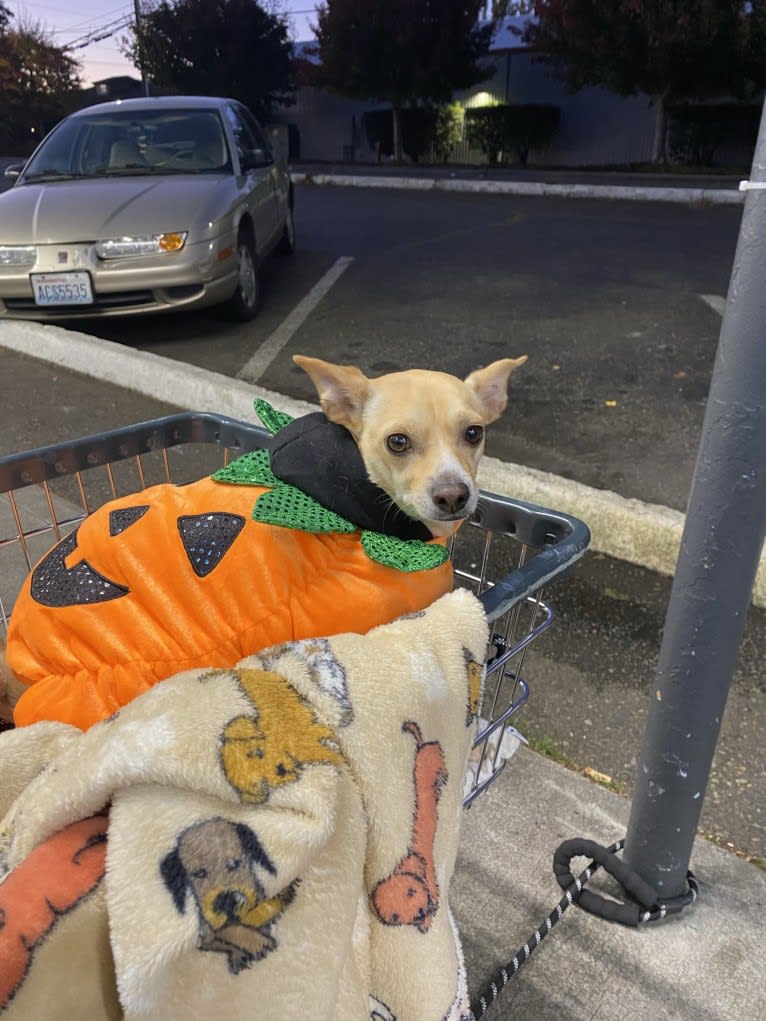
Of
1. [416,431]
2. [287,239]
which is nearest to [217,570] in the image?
[416,431]

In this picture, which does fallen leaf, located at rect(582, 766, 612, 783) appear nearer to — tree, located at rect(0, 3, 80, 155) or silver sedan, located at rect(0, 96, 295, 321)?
silver sedan, located at rect(0, 96, 295, 321)

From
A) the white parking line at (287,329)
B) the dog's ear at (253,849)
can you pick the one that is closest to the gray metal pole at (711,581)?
the dog's ear at (253,849)

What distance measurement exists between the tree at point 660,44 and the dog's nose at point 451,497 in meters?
21.6

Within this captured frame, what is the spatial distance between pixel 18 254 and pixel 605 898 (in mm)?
5994

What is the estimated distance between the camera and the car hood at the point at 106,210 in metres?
5.82

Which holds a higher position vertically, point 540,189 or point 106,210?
point 106,210

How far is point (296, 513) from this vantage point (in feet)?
4.85

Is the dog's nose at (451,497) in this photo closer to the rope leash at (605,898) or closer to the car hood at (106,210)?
the rope leash at (605,898)

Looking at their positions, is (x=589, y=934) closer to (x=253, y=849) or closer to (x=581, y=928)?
(x=581, y=928)

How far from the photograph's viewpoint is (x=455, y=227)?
11609mm

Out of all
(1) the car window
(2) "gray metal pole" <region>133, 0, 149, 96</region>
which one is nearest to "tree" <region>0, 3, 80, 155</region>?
→ (2) "gray metal pole" <region>133, 0, 149, 96</region>

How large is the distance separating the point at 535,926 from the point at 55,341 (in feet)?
17.9

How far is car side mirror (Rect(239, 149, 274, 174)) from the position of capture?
697cm

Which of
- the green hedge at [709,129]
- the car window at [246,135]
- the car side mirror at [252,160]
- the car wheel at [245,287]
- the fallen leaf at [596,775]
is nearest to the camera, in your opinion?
the fallen leaf at [596,775]
